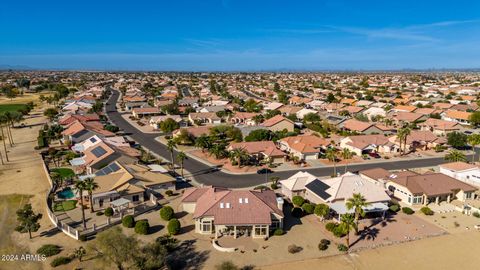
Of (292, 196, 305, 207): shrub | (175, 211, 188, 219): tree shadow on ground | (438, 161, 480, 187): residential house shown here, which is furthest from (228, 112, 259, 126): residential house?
(175, 211, 188, 219): tree shadow on ground

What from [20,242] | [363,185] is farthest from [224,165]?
[20,242]

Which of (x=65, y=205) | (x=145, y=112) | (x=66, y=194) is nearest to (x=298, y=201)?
(x=65, y=205)

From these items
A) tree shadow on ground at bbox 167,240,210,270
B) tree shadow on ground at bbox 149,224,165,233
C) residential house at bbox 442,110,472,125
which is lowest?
tree shadow on ground at bbox 167,240,210,270

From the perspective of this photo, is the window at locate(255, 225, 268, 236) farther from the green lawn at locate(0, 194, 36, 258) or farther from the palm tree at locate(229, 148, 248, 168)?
the palm tree at locate(229, 148, 248, 168)

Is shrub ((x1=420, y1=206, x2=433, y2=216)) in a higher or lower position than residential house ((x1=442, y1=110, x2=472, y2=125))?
lower

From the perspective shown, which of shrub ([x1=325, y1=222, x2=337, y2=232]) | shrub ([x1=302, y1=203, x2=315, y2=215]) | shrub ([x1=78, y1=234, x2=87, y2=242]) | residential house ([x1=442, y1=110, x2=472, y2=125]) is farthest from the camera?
residential house ([x1=442, y1=110, x2=472, y2=125])

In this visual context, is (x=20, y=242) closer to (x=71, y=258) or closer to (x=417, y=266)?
(x=71, y=258)
